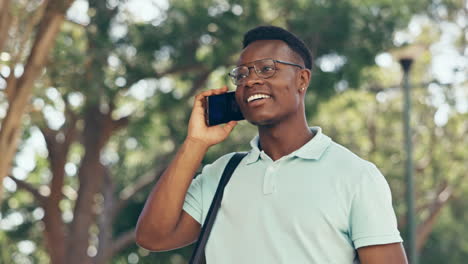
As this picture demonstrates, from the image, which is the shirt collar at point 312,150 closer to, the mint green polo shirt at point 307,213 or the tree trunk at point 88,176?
the mint green polo shirt at point 307,213

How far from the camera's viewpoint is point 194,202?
3.17 m

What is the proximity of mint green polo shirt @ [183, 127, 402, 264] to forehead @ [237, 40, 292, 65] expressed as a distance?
13.9 inches

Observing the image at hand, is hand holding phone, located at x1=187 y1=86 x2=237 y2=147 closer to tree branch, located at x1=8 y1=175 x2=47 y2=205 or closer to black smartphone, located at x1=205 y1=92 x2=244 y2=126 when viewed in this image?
black smartphone, located at x1=205 y1=92 x2=244 y2=126

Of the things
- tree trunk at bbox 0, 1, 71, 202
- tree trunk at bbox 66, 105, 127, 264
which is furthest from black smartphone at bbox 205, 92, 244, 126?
tree trunk at bbox 66, 105, 127, 264

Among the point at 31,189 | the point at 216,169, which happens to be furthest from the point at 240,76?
the point at 31,189

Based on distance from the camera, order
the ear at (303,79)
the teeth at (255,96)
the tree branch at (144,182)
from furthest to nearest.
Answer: the tree branch at (144,182) < the ear at (303,79) < the teeth at (255,96)

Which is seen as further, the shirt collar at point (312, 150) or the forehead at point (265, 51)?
the forehead at point (265, 51)

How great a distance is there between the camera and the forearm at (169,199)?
306 centimetres

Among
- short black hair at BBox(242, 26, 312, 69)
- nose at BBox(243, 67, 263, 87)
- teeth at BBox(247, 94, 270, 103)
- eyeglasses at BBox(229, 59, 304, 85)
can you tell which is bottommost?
teeth at BBox(247, 94, 270, 103)

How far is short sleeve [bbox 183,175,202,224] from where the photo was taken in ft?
10.3

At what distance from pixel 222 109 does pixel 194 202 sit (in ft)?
1.30

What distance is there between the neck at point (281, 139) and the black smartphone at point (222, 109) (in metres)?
0.25

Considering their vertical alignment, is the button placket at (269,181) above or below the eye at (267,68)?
below

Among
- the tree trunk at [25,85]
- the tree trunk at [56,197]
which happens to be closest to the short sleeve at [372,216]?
the tree trunk at [25,85]
